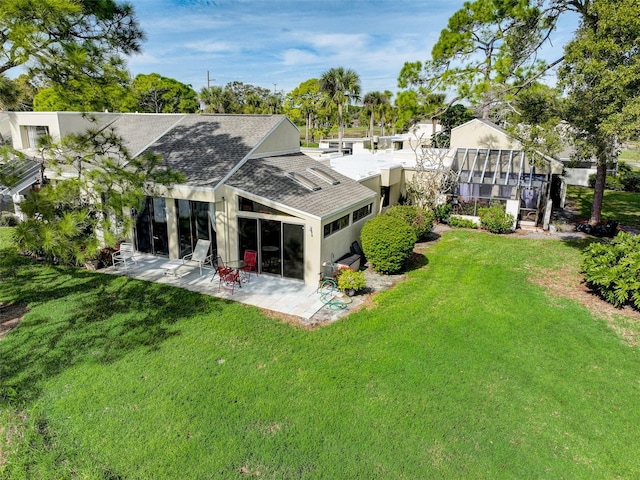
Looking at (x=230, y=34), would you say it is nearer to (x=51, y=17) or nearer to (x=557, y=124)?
(x=51, y=17)

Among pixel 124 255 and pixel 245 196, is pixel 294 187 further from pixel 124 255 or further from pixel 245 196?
pixel 124 255

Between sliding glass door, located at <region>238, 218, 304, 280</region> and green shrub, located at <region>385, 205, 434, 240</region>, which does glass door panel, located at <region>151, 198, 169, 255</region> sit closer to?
sliding glass door, located at <region>238, 218, 304, 280</region>

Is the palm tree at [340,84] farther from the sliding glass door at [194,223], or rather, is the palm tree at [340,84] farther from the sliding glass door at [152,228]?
the sliding glass door at [194,223]

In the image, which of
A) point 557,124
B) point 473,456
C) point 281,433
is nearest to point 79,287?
point 281,433

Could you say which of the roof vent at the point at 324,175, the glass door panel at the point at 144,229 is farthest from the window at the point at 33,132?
the roof vent at the point at 324,175

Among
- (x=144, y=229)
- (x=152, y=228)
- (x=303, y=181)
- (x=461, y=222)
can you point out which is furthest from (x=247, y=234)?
(x=461, y=222)
